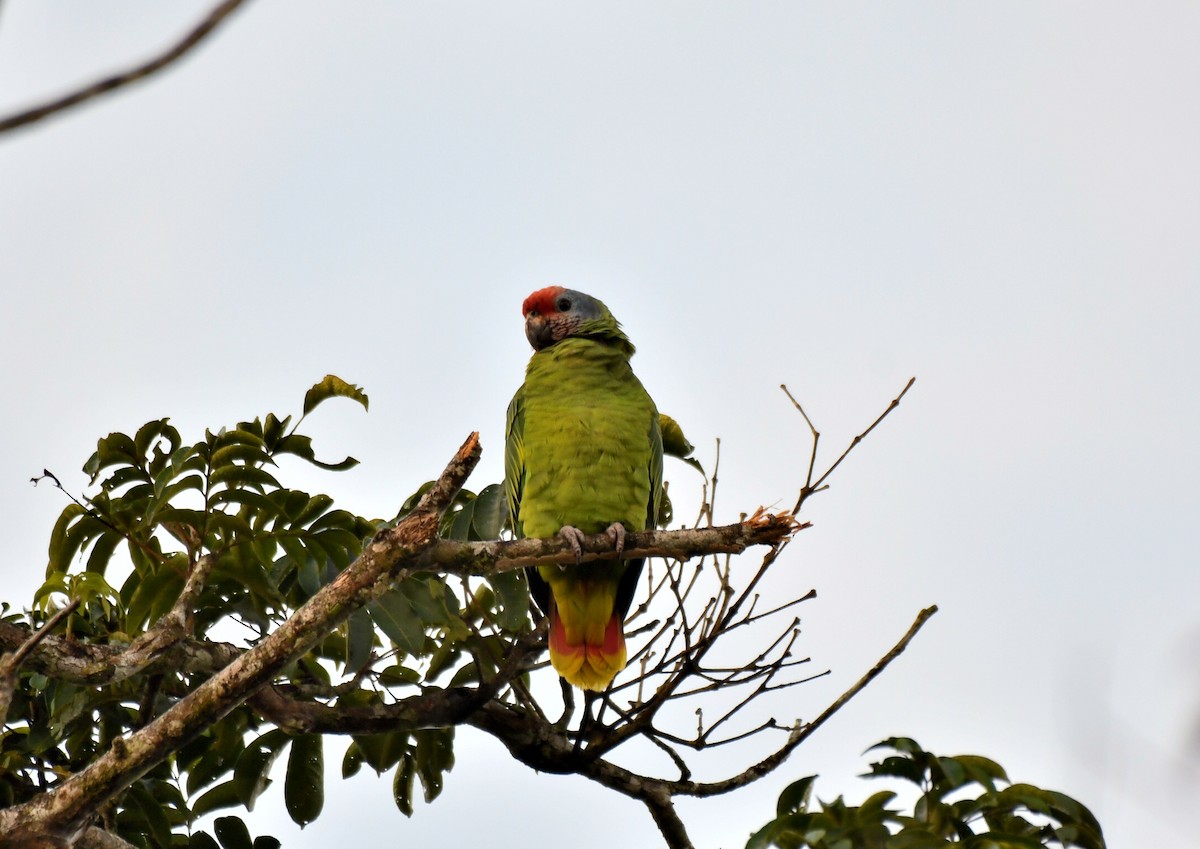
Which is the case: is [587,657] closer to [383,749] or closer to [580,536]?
[580,536]

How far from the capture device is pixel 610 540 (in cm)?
356

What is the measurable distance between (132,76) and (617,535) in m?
2.76

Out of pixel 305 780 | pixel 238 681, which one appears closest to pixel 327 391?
pixel 238 681

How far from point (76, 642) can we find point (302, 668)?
0.79 meters

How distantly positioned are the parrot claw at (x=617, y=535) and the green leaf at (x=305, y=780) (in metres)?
1.02

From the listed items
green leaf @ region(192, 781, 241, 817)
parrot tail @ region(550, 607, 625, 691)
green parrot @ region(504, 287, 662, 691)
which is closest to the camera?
green leaf @ region(192, 781, 241, 817)

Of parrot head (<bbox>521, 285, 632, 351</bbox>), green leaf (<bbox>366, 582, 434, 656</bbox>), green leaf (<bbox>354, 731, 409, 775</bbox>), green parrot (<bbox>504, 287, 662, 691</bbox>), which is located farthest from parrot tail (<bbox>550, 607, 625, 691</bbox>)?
parrot head (<bbox>521, 285, 632, 351</bbox>)

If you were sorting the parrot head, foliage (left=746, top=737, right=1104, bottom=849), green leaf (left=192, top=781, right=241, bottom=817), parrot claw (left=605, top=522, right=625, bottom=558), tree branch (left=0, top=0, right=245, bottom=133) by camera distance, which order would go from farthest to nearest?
the parrot head → green leaf (left=192, top=781, right=241, bottom=817) → parrot claw (left=605, top=522, right=625, bottom=558) → foliage (left=746, top=737, right=1104, bottom=849) → tree branch (left=0, top=0, right=245, bottom=133)

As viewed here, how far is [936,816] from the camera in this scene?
234 cm

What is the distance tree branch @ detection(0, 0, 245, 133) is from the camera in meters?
0.83

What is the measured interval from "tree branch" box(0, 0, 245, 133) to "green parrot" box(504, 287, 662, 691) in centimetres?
287

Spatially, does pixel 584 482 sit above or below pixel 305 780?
above

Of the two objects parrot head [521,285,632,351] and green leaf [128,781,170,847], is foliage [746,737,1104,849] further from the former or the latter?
parrot head [521,285,632,351]

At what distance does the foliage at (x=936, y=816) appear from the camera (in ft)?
7.14
